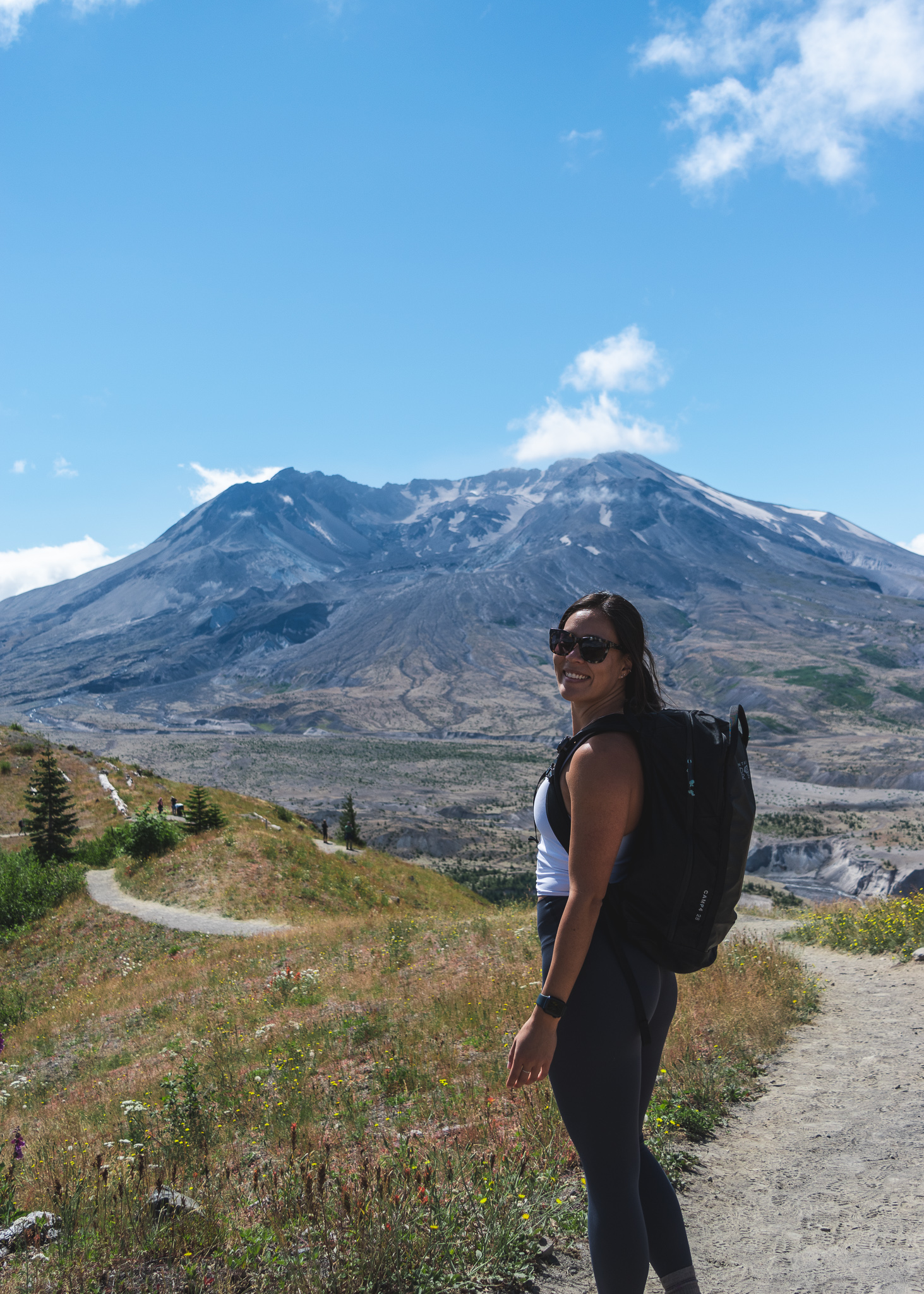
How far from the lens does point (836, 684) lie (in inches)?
6422

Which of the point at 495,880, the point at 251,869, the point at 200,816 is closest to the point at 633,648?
the point at 251,869

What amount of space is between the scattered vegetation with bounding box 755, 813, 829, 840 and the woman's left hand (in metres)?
73.0

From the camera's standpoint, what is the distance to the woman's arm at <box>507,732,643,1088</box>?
86.2 inches

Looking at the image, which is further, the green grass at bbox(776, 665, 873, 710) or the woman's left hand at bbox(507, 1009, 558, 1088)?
the green grass at bbox(776, 665, 873, 710)

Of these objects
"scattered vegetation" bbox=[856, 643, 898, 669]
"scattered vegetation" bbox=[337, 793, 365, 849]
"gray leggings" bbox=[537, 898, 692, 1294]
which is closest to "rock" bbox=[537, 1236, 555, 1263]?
"gray leggings" bbox=[537, 898, 692, 1294]

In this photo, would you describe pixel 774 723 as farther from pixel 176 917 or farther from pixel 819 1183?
pixel 819 1183

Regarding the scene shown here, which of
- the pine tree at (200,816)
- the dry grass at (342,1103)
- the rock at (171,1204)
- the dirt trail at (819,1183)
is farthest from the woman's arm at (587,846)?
the pine tree at (200,816)

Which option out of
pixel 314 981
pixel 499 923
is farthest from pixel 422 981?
pixel 499 923

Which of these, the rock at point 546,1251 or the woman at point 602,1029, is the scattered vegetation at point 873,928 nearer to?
the rock at point 546,1251

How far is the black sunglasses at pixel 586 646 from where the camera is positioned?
8.38 ft

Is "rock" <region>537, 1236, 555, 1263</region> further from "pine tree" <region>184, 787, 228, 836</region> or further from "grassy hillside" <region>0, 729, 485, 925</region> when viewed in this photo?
"pine tree" <region>184, 787, 228, 836</region>

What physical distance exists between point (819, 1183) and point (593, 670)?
10.6 ft

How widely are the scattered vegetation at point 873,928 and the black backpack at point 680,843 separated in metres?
8.21

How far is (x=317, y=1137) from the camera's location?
4555mm
